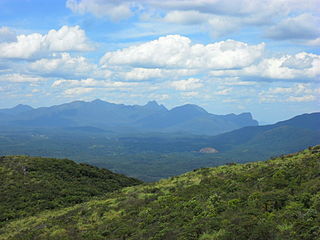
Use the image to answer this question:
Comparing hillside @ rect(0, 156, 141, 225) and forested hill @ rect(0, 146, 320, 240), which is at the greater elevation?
forested hill @ rect(0, 146, 320, 240)

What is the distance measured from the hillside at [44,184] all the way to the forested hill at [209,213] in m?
7.24

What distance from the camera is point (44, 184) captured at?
167 ft

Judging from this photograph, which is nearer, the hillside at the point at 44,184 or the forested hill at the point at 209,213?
the forested hill at the point at 209,213

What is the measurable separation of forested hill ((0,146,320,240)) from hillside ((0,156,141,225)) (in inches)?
285

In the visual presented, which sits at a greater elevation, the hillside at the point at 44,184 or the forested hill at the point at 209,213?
the forested hill at the point at 209,213

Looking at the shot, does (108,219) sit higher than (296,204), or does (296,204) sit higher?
(296,204)

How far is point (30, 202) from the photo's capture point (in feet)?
145

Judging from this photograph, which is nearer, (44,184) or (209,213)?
(209,213)

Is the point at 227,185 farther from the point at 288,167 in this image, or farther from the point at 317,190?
the point at 317,190

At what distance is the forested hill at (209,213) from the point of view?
17469 mm

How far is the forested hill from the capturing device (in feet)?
57.3

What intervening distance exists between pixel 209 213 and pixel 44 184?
35286 mm

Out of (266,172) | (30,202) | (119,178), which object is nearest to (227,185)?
(266,172)

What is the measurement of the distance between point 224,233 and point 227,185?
11056 millimetres
